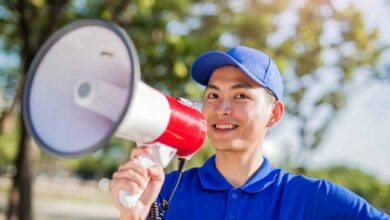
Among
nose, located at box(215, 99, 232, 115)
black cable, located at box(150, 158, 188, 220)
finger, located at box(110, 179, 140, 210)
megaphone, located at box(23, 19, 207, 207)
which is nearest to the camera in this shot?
megaphone, located at box(23, 19, 207, 207)

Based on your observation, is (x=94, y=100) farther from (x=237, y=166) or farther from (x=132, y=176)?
(x=237, y=166)

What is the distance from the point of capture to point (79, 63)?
1587 millimetres

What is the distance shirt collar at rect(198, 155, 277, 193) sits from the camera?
75.5 inches

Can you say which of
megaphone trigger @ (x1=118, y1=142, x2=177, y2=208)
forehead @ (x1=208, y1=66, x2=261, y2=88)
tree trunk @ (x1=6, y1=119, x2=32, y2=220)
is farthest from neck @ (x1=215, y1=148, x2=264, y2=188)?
tree trunk @ (x1=6, y1=119, x2=32, y2=220)

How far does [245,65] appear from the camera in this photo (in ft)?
6.31

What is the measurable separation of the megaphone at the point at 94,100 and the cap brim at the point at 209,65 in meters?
0.33

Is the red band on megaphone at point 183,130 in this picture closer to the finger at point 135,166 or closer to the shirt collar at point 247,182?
the finger at point 135,166

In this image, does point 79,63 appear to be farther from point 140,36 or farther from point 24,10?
point 140,36

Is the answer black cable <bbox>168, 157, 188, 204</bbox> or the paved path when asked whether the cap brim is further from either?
the paved path

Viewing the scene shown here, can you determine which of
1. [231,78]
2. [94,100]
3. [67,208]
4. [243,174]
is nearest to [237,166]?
[243,174]

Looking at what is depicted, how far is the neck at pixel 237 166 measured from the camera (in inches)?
78.0

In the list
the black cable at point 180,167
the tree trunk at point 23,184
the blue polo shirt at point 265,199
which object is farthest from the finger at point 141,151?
the tree trunk at point 23,184

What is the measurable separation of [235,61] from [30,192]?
875 cm

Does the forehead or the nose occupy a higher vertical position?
the forehead
